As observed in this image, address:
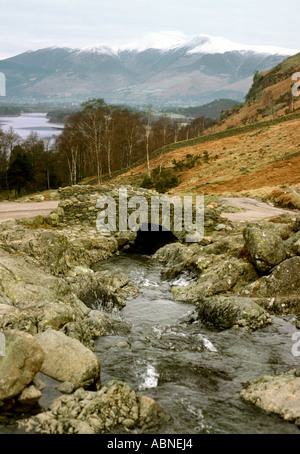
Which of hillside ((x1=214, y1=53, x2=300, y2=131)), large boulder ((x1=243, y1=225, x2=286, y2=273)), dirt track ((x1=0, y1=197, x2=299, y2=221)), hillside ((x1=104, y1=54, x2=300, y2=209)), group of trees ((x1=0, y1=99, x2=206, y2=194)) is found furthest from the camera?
hillside ((x1=214, y1=53, x2=300, y2=131))

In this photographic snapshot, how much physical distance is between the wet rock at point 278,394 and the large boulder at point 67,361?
359cm

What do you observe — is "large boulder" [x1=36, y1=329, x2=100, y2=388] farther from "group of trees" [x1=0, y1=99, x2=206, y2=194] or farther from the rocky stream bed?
"group of trees" [x1=0, y1=99, x2=206, y2=194]

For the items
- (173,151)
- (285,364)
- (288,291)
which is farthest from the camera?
(173,151)

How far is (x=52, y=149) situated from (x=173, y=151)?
27.5 meters

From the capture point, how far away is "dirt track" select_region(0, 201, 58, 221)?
24.9 metres

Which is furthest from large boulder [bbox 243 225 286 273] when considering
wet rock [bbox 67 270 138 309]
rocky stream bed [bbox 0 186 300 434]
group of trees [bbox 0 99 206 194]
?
group of trees [bbox 0 99 206 194]

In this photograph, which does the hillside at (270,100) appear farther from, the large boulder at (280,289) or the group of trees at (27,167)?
the large boulder at (280,289)

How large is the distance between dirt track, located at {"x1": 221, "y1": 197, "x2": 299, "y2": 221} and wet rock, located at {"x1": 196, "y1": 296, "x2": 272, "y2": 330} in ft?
46.0

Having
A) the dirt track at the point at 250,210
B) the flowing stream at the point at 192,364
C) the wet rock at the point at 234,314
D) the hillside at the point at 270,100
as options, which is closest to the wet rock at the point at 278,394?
the flowing stream at the point at 192,364

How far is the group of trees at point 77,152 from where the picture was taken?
62162 mm

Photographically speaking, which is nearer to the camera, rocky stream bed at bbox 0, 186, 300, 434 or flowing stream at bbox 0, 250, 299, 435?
rocky stream bed at bbox 0, 186, 300, 434
